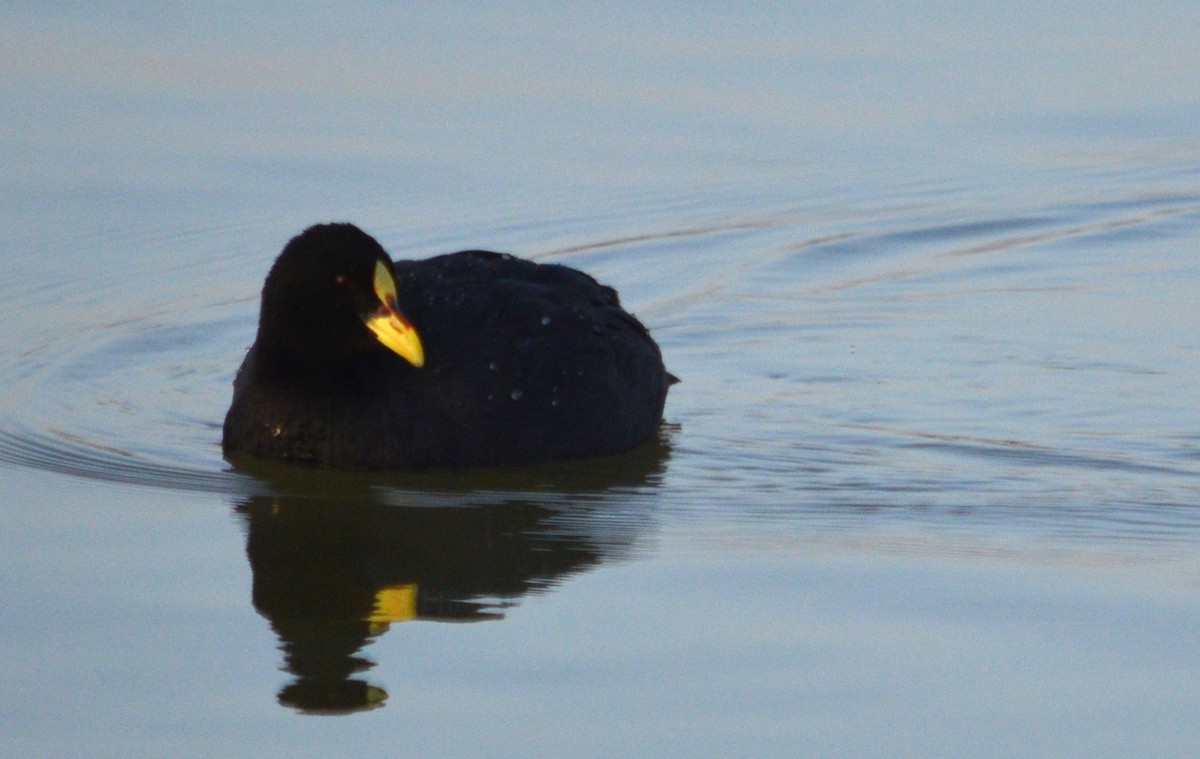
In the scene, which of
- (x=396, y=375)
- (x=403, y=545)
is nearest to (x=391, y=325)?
(x=396, y=375)

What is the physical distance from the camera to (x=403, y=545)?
6.71m

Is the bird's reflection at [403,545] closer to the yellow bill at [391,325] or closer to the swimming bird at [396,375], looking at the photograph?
the swimming bird at [396,375]

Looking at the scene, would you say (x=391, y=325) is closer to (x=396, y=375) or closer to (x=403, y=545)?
(x=396, y=375)

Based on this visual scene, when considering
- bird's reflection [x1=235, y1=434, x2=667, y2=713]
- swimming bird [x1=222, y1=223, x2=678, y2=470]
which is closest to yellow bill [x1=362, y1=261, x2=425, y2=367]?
swimming bird [x1=222, y1=223, x2=678, y2=470]

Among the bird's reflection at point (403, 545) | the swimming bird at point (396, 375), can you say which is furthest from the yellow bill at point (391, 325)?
the bird's reflection at point (403, 545)

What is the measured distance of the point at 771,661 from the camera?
5.38 meters

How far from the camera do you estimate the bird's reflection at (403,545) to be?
566 cm

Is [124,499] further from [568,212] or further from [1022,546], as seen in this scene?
[568,212]

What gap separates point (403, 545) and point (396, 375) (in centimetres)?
105

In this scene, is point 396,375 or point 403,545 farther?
point 396,375

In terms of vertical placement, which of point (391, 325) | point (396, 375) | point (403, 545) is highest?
point (391, 325)

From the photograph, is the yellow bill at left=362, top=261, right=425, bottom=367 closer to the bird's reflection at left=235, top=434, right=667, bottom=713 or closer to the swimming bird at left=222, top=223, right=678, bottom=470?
the swimming bird at left=222, top=223, right=678, bottom=470

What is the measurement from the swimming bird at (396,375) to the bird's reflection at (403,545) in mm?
103

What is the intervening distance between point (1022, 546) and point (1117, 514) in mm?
602
